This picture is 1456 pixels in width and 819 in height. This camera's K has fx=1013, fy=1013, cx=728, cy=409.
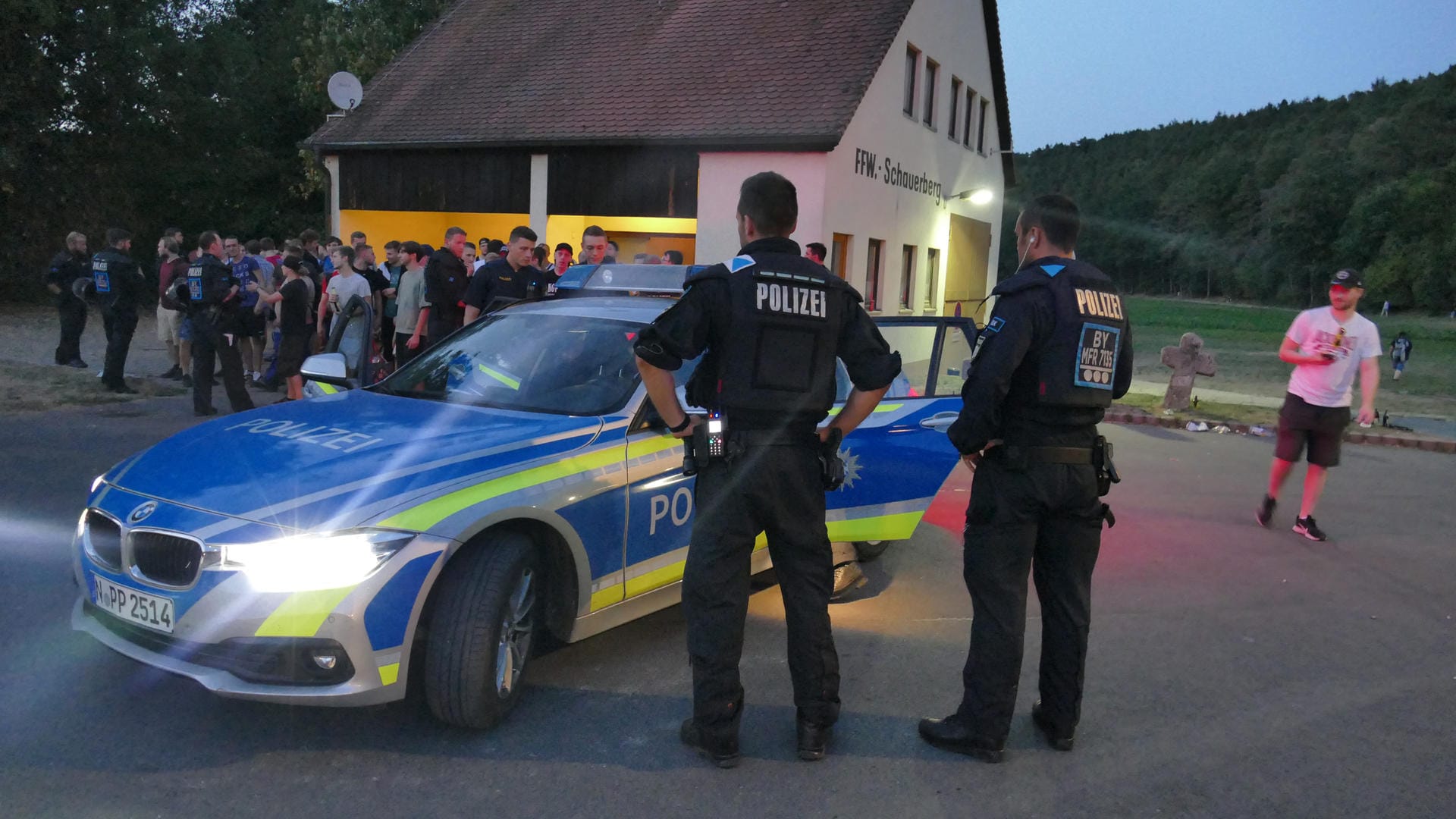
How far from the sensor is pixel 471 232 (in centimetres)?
2214

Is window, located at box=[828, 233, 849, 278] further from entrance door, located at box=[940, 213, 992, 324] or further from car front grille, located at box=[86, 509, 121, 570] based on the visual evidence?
car front grille, located at box=[86, 509, 121, 570]

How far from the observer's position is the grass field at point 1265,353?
17.3 m

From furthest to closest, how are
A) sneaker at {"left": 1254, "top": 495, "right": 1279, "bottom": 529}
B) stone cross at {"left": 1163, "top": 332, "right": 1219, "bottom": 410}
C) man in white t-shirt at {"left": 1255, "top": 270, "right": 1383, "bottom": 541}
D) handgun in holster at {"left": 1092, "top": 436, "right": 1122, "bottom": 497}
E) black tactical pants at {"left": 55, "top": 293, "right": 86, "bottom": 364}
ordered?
stone cross at {"left": 1163, "top": 332, "right": 1219, "bottom": 410}
black tactical pants at {"left": 55, "top": 293, "right": 86, "bottom": 364}
sneaker at {"left": 1254, "top": 495, "right": 1279, "bottom": 529}
man in white t-shirt at {"left": 1255, "top": 270, "right": 1383, "bottom": 541}
handgun in holster at {"left": 1092, "top": 436, "right": 1122, "bottom": 497}

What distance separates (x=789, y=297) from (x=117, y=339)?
1004cm

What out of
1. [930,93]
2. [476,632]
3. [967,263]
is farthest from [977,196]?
[476,632]

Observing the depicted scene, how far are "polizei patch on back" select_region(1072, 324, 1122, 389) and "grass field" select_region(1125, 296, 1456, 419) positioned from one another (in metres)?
Answer: 4.89

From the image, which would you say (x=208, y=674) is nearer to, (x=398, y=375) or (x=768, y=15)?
(x=398, y=375)

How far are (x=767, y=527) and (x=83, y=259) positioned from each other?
1293 centimetres

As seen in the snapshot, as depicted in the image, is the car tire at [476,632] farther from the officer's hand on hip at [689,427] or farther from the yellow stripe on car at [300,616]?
the officer's hand on hip at [689,427]

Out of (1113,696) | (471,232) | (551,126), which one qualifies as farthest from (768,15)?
(1113,696)

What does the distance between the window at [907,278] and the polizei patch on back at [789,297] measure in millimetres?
17753

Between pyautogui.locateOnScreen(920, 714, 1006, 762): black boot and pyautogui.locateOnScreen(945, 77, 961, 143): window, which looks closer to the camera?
pyautogui.locateOnScreen(920, 714, 1006, 762): black boot

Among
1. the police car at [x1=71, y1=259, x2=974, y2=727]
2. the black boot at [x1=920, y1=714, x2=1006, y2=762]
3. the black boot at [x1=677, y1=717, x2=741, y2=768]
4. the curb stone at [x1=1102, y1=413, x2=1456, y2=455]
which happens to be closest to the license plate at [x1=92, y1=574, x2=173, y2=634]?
the police car at [x1=71, y1=259, x2=974, y2=727]

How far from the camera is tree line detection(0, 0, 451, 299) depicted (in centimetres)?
2295
